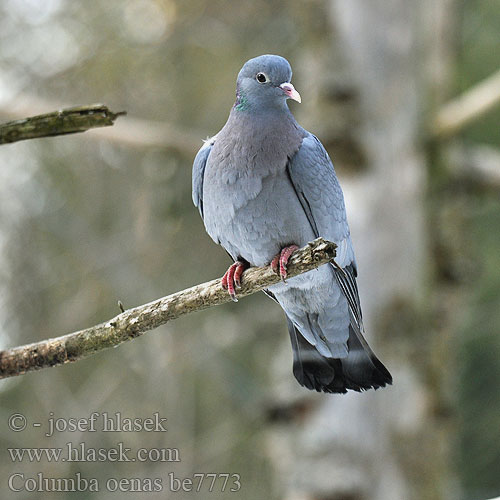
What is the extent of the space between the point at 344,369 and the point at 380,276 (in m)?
4.06

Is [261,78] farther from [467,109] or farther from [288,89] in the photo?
[467,109]

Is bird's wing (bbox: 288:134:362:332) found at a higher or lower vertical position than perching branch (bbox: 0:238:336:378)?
higher

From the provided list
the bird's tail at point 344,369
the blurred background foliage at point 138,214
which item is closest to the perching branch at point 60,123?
the bird's tail at point 344,369

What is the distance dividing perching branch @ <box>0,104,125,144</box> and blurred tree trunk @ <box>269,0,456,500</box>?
414 centimetres

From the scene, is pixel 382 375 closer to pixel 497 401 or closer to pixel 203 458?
pixel 203 458

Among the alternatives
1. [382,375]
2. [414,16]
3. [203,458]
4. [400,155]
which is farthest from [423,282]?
[382,375]

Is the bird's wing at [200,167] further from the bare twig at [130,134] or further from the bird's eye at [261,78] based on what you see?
the bare twig at [130,134]

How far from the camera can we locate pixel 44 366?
7.00 ft

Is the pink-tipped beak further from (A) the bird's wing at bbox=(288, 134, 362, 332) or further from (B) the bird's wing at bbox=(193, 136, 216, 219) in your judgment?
(B) the bird's wing at bbox=(193, 136, 216, 219)

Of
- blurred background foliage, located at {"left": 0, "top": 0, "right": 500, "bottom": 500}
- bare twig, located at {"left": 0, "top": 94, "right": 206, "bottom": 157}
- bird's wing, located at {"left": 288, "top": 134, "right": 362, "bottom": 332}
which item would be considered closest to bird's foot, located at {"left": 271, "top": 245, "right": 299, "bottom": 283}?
bird's wing, located at {"left": 288, "top": 134, "right": 362, "bottom": 332}

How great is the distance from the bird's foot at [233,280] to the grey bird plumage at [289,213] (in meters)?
0.13

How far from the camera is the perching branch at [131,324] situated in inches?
77.2

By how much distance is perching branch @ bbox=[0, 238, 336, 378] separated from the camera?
1.96 metres

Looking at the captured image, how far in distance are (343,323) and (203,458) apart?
5.96m
